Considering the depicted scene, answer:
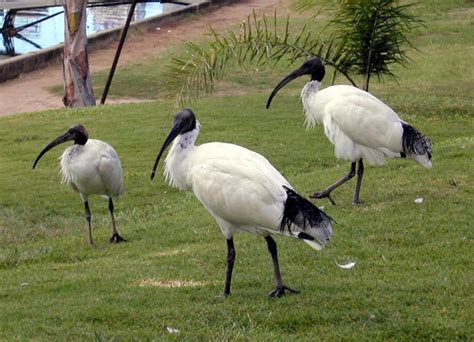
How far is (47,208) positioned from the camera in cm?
1131

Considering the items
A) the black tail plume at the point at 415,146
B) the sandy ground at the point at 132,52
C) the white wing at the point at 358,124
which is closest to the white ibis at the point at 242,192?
the white wing at the point at 358,124

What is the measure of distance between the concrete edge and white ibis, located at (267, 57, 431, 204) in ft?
46.2

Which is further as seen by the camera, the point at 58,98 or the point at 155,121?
the point at 58,98

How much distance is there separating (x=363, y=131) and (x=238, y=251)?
2120 millimetres

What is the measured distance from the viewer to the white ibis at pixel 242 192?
6.08 meters

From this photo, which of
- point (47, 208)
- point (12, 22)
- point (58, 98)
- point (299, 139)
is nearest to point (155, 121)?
point (299, 139)

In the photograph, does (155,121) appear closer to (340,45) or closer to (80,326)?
(340,45)

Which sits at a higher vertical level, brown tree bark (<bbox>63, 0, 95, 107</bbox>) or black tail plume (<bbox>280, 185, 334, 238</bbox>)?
black tail plume (<bbox>280, 185, 334, 238</bbox>)

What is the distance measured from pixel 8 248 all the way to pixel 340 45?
572cm

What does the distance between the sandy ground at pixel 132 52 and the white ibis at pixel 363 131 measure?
10.6 metres

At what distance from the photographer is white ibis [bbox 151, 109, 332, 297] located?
608 centimetres

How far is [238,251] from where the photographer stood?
806 cm

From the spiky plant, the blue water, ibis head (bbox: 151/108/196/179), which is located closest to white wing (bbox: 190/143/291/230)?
ibis head (bbox: 151/108/196/179)

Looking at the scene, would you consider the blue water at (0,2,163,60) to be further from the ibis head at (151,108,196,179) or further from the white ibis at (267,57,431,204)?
the ibis head at (151,108,196,179)
